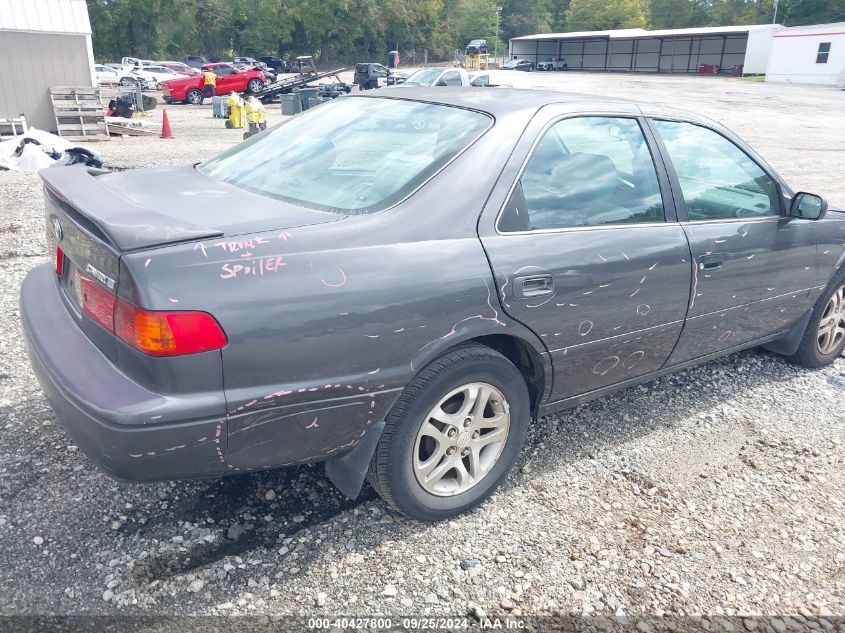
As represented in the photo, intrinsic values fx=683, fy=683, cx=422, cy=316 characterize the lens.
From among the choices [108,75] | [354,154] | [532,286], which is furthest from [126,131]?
[108,75]

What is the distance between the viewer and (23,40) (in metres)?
14.1

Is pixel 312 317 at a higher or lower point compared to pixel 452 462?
higher

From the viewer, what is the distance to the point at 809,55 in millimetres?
45438

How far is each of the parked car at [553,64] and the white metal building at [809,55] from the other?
21.4 metres

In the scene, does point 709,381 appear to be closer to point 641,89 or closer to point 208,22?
point 641,89

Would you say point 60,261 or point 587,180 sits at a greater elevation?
point 587,180

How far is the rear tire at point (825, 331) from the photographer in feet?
14.0

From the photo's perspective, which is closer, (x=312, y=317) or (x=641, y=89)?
(x=312, y=317)

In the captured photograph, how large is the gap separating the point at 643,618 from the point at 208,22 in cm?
7711

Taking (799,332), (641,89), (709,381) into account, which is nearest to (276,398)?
(709,381)

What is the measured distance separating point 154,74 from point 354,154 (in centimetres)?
4081

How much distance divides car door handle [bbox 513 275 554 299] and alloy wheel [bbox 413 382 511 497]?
39 cm

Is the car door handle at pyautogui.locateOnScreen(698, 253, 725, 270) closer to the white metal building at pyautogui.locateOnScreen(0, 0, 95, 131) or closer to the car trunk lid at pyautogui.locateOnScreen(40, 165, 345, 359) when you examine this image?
the car trunk lid at pyautogui.locateOnScreen(40, 165, 345, 359)

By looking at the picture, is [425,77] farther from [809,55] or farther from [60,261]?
[809,55]
